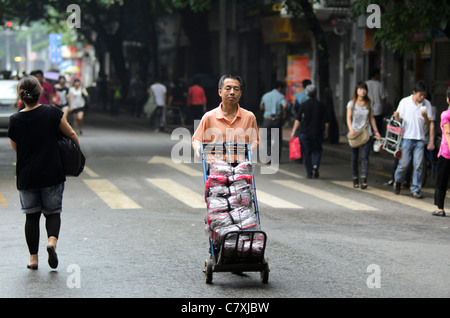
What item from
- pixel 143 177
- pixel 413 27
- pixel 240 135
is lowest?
pixel 143 177

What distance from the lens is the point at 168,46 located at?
169 ft

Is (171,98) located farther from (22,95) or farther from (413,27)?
(22,95)

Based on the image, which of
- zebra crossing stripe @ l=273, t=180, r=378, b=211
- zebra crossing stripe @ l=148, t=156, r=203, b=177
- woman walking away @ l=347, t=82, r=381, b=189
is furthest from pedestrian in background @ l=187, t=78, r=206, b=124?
woman walking away @ l=347, t=82, r=381, b=189

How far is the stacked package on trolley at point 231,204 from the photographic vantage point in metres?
6.92

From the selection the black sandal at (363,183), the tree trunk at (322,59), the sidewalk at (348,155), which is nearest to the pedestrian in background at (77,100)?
the sidewalk at (348,155)

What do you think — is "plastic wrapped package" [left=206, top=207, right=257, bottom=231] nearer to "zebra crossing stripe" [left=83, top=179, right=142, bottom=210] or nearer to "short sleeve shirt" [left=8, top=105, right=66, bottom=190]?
"short sleeve shirt" [left=8, top=105, right=66, bottom=190]

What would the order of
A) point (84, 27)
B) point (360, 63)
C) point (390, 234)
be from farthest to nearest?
1. point (84, 27)
2. point (360, 63)
3. point (390, 234)

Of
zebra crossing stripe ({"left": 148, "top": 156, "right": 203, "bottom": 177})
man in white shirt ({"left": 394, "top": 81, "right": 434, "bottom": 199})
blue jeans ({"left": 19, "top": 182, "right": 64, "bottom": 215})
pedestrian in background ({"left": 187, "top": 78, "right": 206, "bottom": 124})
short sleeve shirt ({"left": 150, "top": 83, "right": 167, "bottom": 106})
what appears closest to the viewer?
blue jeans ({"left": 19, "top": 182, "right": 64, "bottom": 215})

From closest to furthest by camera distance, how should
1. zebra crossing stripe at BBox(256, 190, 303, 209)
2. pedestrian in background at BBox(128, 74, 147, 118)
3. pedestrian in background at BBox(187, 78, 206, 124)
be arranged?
zebra crossing stripe at BBox(256, 190, 303, 209)
pedestrian in background at BBox(187, 78, 206, 124)
pedestrian in background at BBox(128, 74, 147, 118)

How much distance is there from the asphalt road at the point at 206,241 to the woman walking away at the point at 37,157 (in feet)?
1.71

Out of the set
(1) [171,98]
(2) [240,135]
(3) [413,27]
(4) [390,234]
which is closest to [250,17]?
(1) [171,98]

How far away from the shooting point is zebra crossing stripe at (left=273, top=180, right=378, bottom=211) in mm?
12125

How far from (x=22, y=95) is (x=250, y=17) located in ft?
93.9

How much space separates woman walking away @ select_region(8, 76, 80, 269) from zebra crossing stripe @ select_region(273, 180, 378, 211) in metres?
5.53
